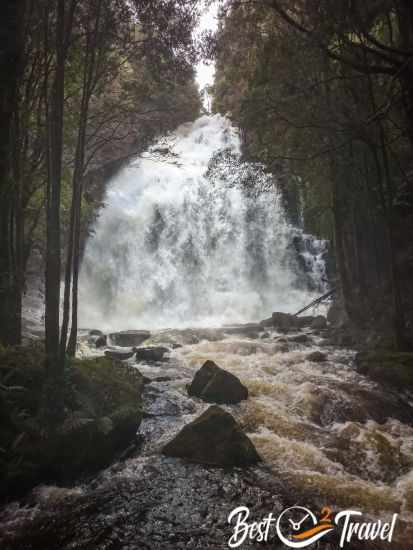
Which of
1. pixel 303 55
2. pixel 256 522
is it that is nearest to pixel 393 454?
pixel 256 522

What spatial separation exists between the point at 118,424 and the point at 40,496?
1385 mm

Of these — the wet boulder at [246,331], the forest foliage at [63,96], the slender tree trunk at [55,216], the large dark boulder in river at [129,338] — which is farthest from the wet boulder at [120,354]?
the slender tree trunk at [55,216]

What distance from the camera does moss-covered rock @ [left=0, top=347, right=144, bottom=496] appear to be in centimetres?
466

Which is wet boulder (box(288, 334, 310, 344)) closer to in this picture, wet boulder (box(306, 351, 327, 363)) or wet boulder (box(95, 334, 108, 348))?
wet boulder (box(306, 351, 327, 363))

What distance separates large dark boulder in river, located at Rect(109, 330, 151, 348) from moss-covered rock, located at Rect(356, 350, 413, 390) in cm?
871

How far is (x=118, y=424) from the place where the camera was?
18.7ft

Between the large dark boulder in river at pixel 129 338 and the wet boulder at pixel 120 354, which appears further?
the large dark boulder in river at pixel 129 338

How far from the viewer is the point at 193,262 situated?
84.4 ft

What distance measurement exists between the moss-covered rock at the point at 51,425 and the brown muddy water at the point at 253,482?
250mm

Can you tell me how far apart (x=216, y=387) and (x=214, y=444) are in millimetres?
2670

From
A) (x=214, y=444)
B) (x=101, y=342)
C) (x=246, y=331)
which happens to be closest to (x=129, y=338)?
(x=101, y=342)

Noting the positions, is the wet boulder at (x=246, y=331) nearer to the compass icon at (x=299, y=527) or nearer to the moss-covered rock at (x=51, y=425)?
the moss-covered rock at (x=51, y=425)

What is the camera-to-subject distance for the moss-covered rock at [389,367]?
8641 millimetres

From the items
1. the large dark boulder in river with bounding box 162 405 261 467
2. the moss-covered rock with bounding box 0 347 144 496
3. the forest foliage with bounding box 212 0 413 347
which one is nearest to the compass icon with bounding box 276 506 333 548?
the large dark boulder in river with bounding box 162 405 261 467
